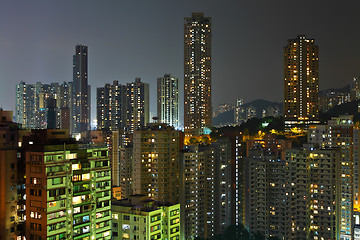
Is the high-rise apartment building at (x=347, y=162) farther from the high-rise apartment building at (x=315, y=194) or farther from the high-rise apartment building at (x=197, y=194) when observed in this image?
the high-rise apartment building at (x=197, y=194)

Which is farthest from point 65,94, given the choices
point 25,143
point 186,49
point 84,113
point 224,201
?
point 25,143

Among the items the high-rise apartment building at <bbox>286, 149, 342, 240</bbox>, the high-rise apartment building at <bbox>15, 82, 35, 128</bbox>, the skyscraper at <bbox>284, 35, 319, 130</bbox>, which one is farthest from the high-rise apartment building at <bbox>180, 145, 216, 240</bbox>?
the skyscraper at <bbox>284, 35, 319, 130</bbox>

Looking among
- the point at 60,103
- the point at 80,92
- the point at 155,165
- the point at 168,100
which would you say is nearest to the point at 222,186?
the point at 155,165

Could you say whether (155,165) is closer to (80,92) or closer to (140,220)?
(140,220)

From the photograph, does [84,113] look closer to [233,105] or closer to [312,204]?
[233,105]

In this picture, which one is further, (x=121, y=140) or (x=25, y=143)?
(x=121, y=140)

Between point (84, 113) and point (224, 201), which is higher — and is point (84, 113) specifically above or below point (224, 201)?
above

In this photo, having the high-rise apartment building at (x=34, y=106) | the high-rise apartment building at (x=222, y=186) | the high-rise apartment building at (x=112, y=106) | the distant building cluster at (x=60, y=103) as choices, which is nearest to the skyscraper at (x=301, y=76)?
the high-rise apartment building at (x=112, y=106)
